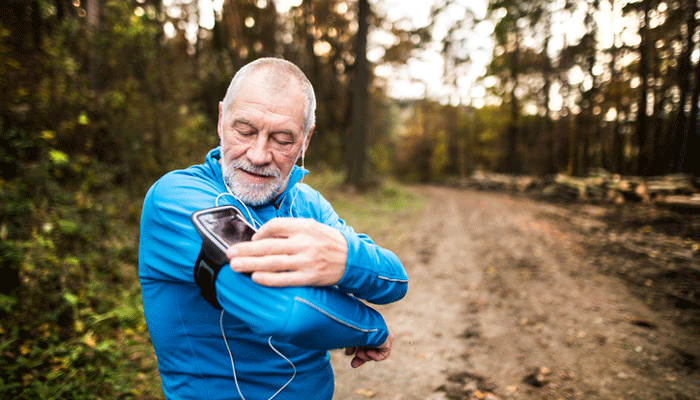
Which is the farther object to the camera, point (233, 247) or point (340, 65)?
point (340, 65)

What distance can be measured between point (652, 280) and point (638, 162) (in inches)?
301

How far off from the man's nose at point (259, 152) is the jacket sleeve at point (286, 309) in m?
0.65

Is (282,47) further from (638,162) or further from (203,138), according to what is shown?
(638,162)

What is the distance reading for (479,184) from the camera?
24047mm

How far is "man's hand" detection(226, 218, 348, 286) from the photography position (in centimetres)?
109

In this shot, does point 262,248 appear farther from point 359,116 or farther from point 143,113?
point 359,116

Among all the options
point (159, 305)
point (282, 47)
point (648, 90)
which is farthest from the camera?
point (282, 47)

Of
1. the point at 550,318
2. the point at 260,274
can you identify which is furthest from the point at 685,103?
the point at 260,274

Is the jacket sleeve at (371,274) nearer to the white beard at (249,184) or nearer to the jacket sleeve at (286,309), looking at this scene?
the jacket sleeve at (286,309)

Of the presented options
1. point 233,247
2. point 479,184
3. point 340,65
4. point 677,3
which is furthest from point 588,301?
point 479,184

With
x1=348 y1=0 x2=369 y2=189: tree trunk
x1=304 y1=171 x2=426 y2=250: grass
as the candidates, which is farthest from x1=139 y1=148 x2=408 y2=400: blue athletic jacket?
x1=348 y1=0 x2=369 y2=189: tree trunk

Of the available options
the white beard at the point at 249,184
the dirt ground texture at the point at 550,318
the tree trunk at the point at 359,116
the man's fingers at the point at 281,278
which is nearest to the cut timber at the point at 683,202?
the dirt ground texture at the point at 550,318

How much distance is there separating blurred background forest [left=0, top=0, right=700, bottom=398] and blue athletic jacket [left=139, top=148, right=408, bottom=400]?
6.88 ft

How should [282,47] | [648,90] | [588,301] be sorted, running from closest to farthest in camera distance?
[588,301] → [648,90] → [282,47]
